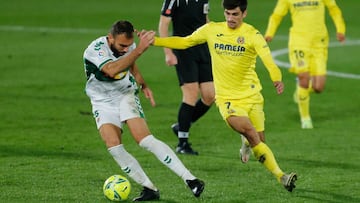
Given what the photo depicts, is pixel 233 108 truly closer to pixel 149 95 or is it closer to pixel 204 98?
pixel 149 95

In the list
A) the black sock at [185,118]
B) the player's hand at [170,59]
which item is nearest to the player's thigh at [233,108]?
the player's hand at [170,59]

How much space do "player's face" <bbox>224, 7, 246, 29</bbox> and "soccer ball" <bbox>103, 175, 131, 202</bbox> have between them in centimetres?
230

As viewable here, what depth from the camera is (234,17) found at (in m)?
12.5

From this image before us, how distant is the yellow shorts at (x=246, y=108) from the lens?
1263 cm

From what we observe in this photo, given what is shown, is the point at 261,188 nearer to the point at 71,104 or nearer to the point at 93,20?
the point at 71,104

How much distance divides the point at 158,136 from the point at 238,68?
4.29 meters

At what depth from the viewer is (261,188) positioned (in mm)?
12602

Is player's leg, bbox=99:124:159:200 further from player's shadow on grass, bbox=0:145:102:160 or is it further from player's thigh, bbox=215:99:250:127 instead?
player's shadow on grass, bbox=0:145:102:160

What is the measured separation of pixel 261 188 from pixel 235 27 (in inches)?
76.7

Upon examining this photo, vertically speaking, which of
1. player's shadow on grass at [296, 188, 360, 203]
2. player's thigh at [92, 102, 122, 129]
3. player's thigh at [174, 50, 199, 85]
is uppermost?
player's thigh at [92, 102, 122, 129]

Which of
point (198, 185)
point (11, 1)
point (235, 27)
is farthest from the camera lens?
point (11, 1)

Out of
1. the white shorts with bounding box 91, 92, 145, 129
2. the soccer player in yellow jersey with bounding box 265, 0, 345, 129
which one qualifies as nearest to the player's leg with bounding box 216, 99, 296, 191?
the white shorts with bounding box 91, 92, 145, 129

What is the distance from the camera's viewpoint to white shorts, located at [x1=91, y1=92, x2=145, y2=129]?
38.7 ft

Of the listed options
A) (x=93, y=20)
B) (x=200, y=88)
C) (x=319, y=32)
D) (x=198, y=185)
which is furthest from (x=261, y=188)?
(x=93, y=20)
